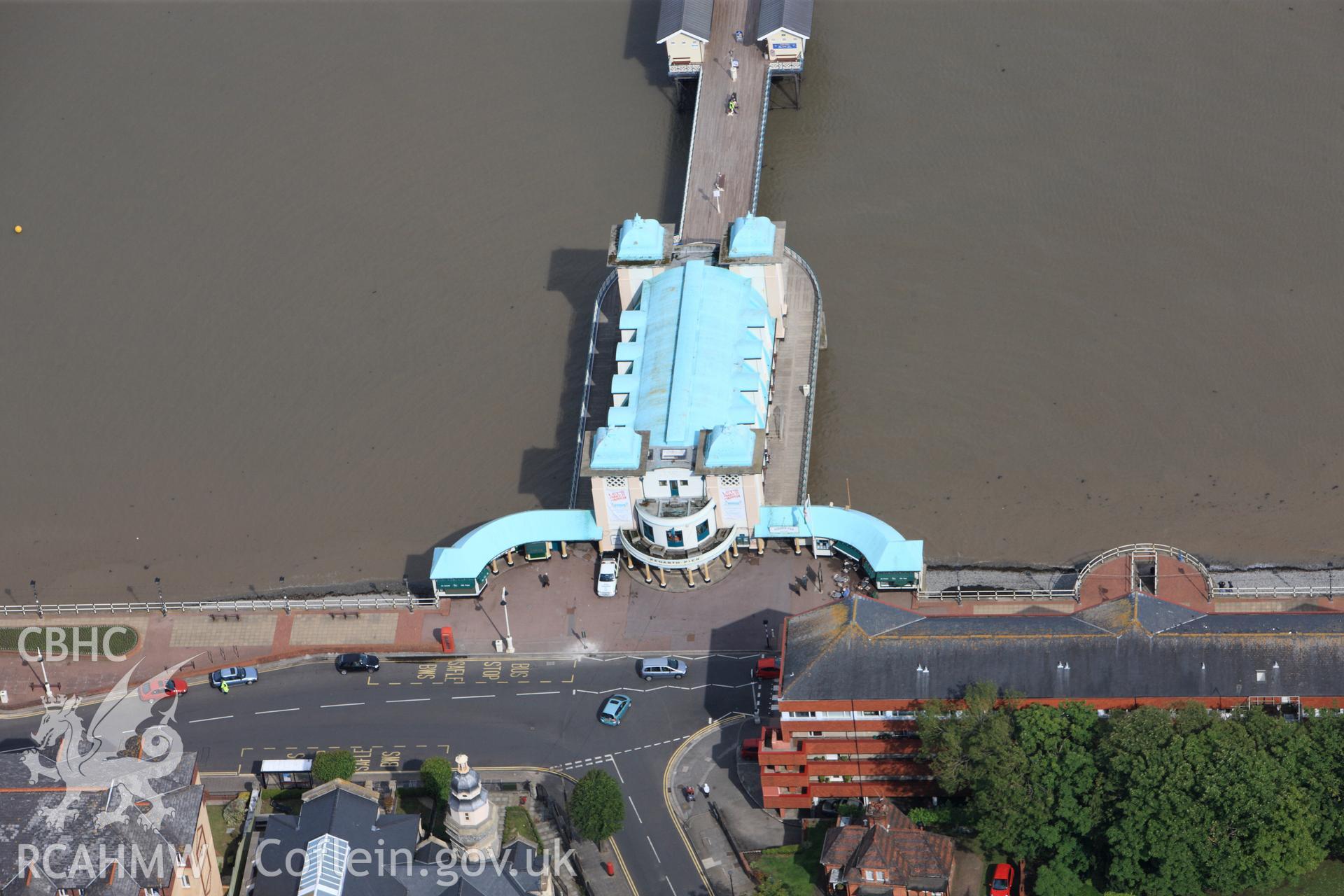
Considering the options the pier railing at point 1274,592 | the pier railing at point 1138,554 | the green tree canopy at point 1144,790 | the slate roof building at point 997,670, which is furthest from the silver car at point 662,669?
the pier railing at point 1274,592

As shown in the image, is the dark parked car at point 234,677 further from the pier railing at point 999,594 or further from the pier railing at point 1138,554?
the pier railing at point 1138,554

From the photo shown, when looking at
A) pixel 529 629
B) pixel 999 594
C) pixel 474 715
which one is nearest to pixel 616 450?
pixel 529 629

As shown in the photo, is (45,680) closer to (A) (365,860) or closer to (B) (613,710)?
(A) (365,860)

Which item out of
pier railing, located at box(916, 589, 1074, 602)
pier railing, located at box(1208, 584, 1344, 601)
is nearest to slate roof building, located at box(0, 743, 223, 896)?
pier railing, located at box(916, 589, 1074, 602)

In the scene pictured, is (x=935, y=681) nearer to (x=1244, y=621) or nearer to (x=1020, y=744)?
(x=1020, y=744)

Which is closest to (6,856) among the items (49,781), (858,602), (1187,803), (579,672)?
(49,781)

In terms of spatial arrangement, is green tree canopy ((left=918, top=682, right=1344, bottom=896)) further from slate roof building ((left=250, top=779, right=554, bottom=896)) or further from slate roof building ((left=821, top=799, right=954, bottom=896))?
slate roof building ((left=250, top=779, right=554, bottom=896))
